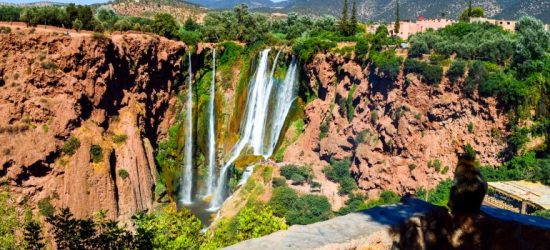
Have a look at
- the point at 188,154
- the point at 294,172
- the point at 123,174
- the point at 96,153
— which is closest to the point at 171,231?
the point at 96,153

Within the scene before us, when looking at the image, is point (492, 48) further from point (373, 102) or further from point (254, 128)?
point (254, 128)

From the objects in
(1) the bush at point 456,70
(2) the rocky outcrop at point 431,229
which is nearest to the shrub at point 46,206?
(2) the rocky outcrop at point 431,229

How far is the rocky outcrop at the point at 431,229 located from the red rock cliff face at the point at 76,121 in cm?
2718

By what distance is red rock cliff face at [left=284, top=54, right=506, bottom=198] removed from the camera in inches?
1296

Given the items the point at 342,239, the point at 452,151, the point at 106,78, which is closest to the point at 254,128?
the point at 106,78

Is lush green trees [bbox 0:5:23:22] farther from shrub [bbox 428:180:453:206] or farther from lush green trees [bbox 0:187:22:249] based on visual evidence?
shrub [bbox 428:180:453:206]

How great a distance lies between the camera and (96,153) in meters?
31.9

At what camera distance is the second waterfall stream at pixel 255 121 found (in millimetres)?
40625

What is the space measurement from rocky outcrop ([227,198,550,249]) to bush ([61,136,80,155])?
2892 centimetres

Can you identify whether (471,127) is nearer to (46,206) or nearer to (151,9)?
(46,206)

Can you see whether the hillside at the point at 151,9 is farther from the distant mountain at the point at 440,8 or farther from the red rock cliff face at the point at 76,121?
the distant mountain at the point at 440,8

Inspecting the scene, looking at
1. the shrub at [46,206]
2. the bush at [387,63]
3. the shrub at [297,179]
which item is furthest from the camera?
the shrub at [297,179]

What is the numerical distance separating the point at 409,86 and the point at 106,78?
23.3 meters

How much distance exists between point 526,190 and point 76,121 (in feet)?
97.9
